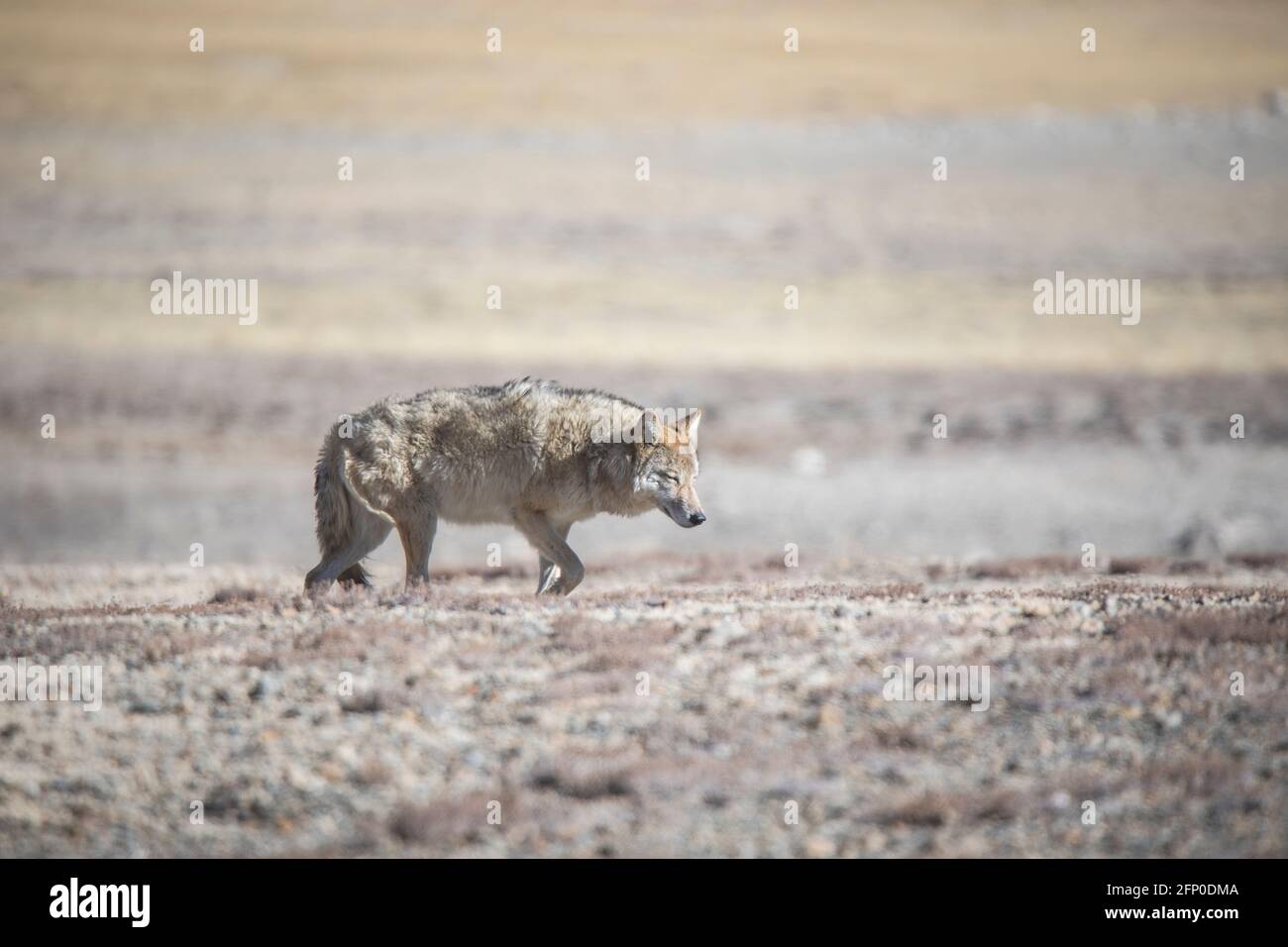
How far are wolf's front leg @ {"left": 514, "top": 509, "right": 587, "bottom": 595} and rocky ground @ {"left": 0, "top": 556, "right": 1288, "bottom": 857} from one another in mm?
938

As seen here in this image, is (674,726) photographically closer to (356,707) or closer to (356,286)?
(356,707)

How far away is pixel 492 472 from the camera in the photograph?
42.0 feet

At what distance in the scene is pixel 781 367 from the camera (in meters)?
37.8

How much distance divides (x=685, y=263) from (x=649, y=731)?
40310 mm

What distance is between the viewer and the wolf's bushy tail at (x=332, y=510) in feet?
41.9

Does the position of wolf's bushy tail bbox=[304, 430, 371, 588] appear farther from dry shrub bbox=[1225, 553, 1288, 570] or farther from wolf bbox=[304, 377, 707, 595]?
dry shrub bbox=[1225, 553, 1288, 570]

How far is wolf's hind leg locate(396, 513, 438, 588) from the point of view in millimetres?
12648

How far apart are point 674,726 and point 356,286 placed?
3841cm

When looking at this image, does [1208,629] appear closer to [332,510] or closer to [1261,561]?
[332,510]

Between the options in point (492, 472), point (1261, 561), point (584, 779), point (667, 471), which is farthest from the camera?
point (1261, 561)

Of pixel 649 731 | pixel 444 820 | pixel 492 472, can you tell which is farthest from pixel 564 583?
pixel 444 820

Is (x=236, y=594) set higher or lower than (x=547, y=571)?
lower

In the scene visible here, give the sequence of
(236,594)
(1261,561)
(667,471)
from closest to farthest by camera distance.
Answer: (667,471), (236,594), (1261,561)

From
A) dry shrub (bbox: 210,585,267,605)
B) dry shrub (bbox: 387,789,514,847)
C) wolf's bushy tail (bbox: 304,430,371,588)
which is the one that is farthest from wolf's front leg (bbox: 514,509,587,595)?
dry shrub (bbox: 387,789,514,847)
